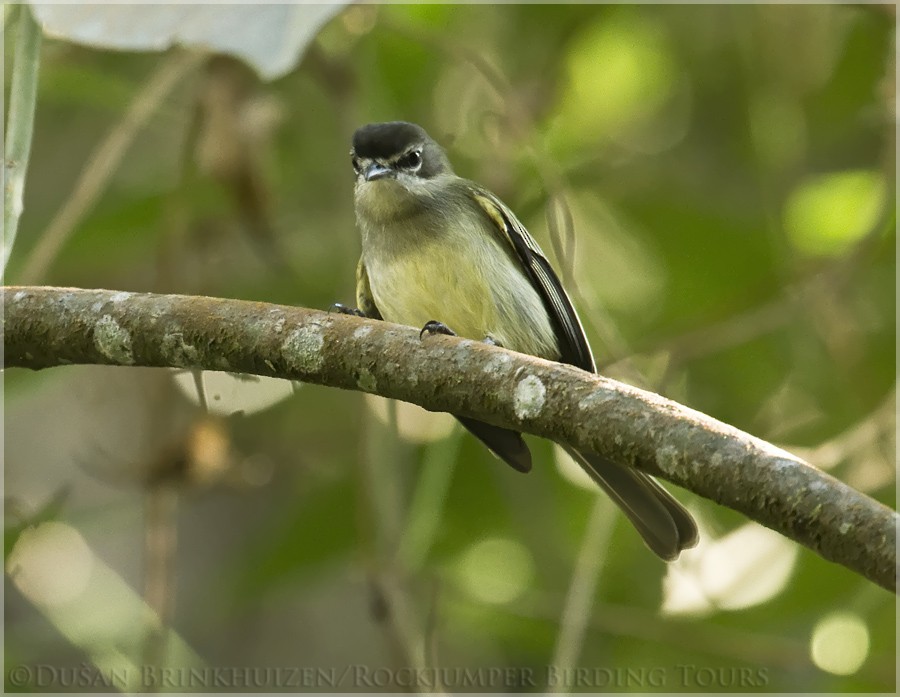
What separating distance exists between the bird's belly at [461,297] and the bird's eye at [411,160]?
0.32 m

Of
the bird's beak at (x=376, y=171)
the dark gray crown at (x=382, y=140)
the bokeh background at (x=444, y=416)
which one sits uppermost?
the dark gray crown at (x=382, y=140)

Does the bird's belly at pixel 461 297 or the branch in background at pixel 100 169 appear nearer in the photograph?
the bird's belly at pixel 461 297

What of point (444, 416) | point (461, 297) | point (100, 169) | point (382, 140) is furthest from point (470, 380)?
point (444, 416)

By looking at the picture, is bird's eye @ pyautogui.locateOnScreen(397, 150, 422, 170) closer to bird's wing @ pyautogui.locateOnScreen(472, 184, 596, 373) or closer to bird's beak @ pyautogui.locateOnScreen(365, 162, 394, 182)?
bird's beak @ pyautogui.locateOnScreen(365, 162, 394, 182)

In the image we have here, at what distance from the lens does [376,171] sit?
3229 millimetres

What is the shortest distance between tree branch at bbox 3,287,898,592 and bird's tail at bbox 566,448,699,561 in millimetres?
861

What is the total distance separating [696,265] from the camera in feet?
14.3

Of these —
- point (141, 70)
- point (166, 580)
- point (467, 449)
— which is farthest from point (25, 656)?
point (141, 70)

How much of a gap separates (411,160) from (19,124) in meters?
1.21

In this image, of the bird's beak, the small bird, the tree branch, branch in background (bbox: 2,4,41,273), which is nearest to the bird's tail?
the small bird

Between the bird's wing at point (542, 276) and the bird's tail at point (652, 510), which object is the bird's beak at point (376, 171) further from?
the bird's tail at point (652, 510)

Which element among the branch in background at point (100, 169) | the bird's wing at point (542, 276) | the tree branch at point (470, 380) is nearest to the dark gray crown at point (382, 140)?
the bird's wing at point (542, 276)

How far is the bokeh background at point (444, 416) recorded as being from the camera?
361cm

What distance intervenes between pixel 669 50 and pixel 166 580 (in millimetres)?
3077
